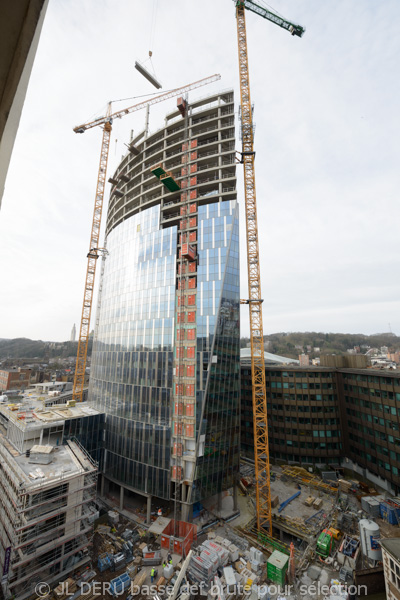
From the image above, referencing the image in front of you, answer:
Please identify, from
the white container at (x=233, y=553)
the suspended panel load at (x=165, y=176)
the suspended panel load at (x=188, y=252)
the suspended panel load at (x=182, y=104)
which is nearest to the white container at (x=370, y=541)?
the white container at (x=233, y=553)

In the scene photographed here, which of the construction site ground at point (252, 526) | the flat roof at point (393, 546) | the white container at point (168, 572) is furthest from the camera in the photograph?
the construction site ground at point (252, 526)

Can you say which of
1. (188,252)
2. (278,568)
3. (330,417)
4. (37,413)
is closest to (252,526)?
(278,568)

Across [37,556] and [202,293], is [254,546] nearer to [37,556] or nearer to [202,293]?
[37,556]

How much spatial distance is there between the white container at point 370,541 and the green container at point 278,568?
10522 millimetres

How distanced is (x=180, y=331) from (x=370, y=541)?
35828 mm

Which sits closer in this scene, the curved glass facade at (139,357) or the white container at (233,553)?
the white container at (233,553)

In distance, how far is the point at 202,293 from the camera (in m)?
45.7

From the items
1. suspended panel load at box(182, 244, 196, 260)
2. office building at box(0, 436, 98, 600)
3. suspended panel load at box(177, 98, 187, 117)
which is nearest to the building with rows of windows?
suspended panel load at box(182, 244, 196, 260)

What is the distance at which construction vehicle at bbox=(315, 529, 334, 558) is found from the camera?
33.8 m

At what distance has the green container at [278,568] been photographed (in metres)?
28.8

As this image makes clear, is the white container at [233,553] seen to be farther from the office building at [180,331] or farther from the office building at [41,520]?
the office building at [41,520]

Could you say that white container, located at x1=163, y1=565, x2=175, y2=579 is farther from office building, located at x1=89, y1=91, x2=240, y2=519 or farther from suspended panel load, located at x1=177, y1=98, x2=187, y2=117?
suspended panel load, located at x1=177, y1=98, x2=187, y2=117

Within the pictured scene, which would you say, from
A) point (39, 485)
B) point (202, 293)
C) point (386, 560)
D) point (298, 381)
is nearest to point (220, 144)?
point (202, 293)

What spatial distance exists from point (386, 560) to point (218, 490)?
2283cm
